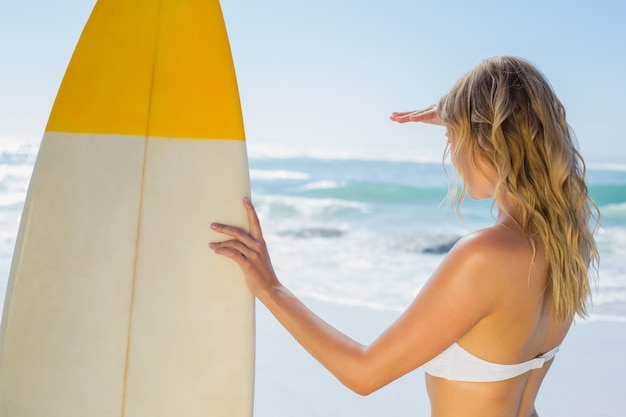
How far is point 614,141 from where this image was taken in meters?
14.3

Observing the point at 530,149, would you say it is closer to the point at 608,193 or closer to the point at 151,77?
the point at 151,77

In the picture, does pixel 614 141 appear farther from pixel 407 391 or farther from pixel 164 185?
pixel 164 185

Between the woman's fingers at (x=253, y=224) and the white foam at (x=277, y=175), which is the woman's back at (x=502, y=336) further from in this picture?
the white foam at (x=277, y=175)

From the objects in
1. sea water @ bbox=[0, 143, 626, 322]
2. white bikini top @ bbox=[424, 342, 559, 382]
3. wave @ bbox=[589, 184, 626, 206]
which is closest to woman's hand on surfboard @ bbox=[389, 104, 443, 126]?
white bikini top @ bbox=[424, 342, 559, 382]

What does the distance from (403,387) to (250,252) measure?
7.45 feet

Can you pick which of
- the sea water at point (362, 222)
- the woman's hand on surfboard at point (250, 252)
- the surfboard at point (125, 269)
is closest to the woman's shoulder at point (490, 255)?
the woman's hand on surfboard at point (250, 252)

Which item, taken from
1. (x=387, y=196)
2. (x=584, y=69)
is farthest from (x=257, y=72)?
(x=584, y=69)

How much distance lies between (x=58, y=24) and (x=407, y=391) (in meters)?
9.70

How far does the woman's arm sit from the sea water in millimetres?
2894

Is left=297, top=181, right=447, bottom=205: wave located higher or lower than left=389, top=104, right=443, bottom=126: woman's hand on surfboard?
lower

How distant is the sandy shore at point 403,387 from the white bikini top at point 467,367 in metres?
2.03

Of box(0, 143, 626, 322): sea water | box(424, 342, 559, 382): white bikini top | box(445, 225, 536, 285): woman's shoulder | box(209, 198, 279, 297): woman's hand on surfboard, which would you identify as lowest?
box(0, 143, 626, 322): sea water

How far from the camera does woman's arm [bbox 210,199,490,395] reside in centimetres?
109

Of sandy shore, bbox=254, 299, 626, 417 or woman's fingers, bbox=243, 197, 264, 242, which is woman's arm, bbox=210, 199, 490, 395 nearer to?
woman's fingers, bbox=243, 197, 264, 242
